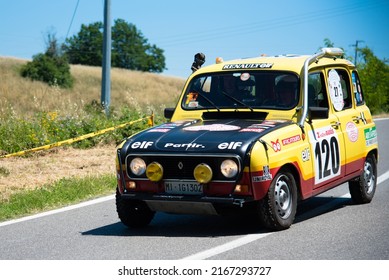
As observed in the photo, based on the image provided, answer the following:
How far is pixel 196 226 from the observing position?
8.70m

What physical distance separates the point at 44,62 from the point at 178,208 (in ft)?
217

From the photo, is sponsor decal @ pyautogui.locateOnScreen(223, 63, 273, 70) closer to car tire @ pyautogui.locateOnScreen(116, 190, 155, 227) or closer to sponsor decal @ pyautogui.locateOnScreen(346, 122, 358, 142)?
sponsor decal @ pyautogui.locateOnScreen(346, 122, 358, 142)

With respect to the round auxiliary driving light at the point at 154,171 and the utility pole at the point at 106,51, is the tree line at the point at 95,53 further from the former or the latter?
the round auxiliary driving light at the point at 154,171

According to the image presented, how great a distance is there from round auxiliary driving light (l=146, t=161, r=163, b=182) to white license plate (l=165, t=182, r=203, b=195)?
0.11 meters

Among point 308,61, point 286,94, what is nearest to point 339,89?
point 308,61

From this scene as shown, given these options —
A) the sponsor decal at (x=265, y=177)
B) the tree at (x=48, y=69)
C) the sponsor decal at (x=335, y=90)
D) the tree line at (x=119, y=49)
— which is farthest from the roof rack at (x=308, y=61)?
the tree line at (x=119, y=49)

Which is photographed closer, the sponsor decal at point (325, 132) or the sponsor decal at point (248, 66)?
the sponsor decal at point (325, 132)

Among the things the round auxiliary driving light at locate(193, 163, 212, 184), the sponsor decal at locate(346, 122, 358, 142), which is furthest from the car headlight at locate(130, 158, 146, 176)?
the sponsor decal at locate(346, 122, 358, 142)

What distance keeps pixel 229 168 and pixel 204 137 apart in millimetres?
510

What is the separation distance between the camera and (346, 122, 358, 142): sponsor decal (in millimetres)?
9758

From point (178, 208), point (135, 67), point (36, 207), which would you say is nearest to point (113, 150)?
point (36, 207)

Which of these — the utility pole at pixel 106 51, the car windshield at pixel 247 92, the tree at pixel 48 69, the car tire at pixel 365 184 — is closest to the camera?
the car windshield at pixel 247 92

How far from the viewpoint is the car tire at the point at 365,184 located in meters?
10.1

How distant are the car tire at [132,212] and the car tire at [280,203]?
4.46ft
